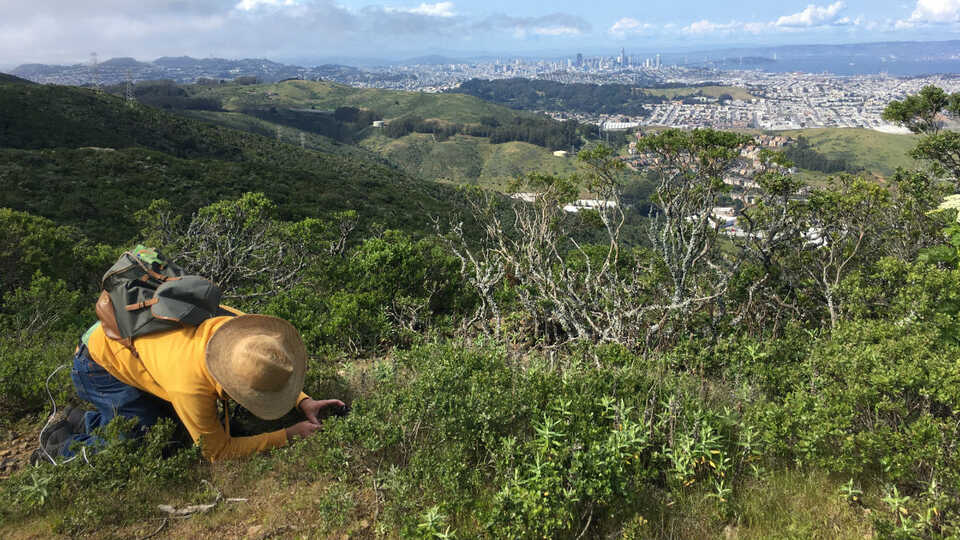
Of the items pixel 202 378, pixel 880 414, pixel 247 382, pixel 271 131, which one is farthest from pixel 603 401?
pixel 271 131

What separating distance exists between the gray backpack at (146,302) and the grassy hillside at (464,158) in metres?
91.4

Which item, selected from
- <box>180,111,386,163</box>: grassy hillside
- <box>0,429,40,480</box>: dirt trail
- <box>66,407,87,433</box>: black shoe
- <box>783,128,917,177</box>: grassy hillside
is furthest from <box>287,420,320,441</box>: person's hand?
<box>783,128,917,177</box>: grassy hillside

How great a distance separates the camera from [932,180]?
8977 mm

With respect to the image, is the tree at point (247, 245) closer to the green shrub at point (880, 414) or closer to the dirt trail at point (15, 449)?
the dirt trail at point (15, 449)

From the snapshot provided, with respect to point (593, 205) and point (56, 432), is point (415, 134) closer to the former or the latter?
point (593, 205)

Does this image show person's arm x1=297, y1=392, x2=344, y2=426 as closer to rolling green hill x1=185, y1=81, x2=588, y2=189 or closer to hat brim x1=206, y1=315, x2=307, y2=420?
hat brim x1=206, y1=315, x2=307, y2=420

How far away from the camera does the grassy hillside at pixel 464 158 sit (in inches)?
4028

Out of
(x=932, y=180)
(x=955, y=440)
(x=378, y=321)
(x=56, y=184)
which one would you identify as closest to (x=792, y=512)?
(x=955, y=440)

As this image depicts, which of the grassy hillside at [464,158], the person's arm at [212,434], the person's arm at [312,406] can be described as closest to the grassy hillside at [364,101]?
the grassy hillside at [464,158]

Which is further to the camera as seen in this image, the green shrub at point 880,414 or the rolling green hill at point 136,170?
the rolling green hill at point 136,170

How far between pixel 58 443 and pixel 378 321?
116 inches

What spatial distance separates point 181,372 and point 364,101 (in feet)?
578

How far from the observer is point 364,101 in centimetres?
16488

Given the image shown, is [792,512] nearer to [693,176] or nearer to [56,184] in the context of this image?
[693,176]
